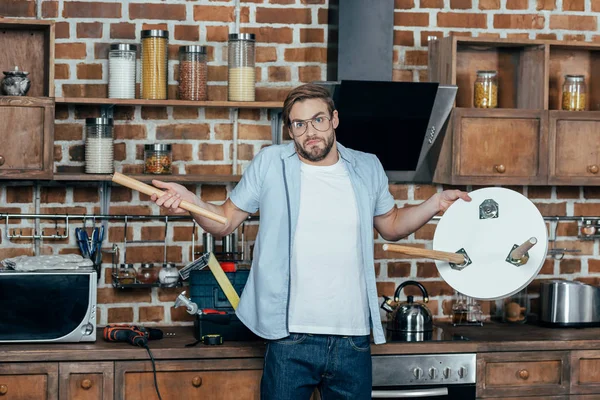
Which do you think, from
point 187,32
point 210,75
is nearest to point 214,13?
point 187,32

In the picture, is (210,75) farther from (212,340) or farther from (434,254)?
(434,254)

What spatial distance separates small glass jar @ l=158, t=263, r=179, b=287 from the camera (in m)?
3.36

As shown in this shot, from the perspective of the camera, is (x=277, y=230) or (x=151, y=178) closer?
(x=277, y=230)

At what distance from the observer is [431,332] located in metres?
3.38

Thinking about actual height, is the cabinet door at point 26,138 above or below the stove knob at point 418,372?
above

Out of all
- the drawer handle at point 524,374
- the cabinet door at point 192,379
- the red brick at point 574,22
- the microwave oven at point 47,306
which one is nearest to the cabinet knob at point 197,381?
the cabinet door at point 192,379

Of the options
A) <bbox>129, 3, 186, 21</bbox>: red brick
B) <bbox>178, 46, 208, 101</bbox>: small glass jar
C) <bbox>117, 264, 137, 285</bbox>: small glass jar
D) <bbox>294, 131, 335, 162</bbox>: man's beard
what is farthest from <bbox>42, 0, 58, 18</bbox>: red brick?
<bbox>294, 131, 335, 162</bbox>: man's beard

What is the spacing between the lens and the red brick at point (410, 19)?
3623 millimetres

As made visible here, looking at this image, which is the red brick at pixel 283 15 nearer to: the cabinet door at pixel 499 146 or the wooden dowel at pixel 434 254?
the cabinet door at pixel 499 146

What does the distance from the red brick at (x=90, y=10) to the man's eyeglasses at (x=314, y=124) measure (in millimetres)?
1074

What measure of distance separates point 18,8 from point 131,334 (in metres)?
1.30

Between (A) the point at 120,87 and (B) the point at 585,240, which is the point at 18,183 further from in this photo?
(B) the point at 585,240

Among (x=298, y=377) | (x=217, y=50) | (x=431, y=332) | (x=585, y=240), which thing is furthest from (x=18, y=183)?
(x=585, y=240)

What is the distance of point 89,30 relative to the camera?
134 inches
